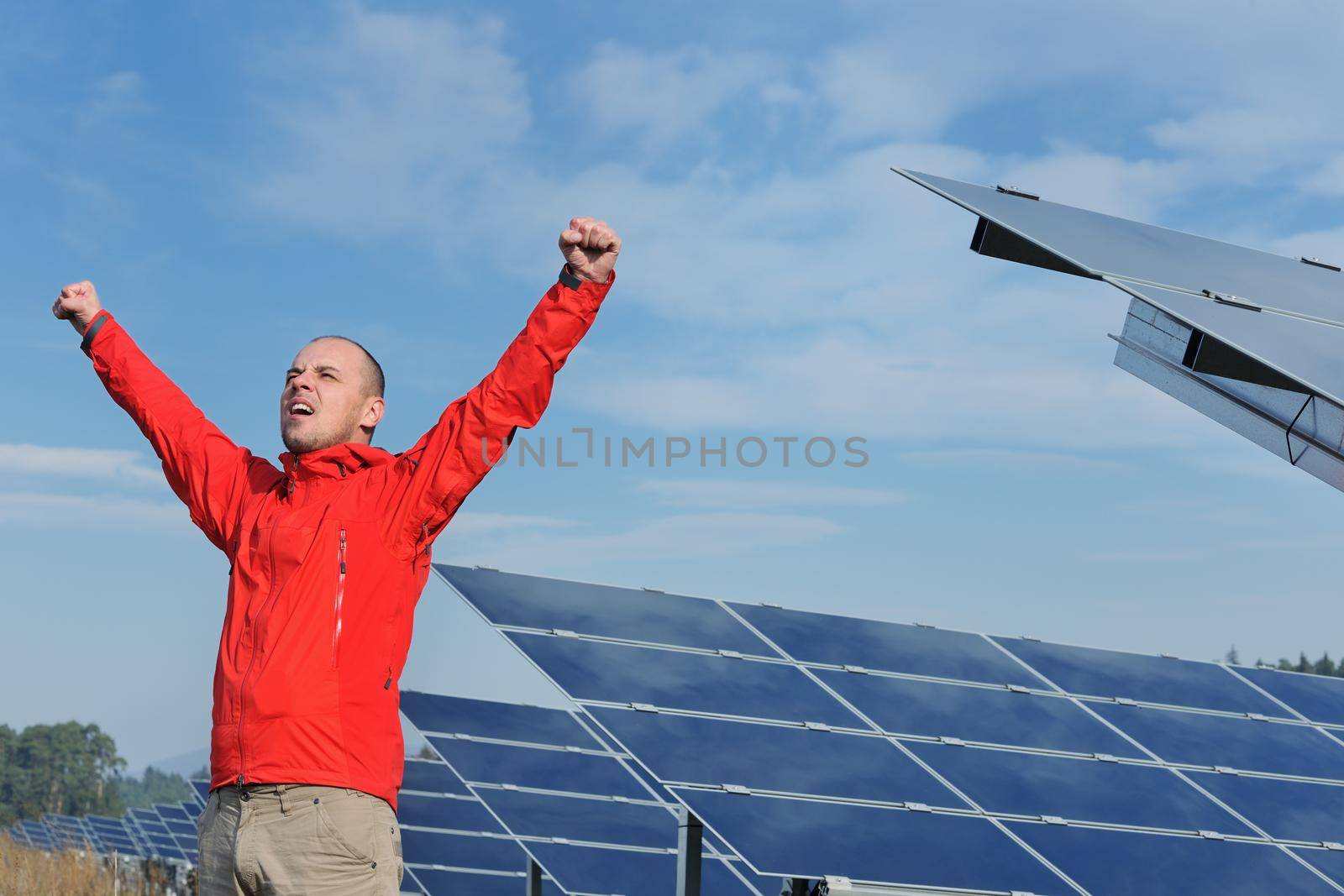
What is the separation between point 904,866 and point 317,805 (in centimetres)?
482

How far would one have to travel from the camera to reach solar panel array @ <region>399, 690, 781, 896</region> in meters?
12.5

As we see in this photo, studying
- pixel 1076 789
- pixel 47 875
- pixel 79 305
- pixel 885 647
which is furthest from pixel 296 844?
pixel 47 875

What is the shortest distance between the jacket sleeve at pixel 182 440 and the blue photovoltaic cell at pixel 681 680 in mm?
4458

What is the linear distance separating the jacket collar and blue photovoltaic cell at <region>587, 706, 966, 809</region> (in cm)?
419

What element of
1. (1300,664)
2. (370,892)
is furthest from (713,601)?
(1300,664)

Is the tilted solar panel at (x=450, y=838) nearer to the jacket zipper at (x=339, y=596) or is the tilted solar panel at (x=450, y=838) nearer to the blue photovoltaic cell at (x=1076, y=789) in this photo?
the blue photovoltaic cell at (x=1076, y=789)

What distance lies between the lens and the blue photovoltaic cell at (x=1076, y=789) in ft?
28.7

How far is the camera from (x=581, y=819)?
13211 mm

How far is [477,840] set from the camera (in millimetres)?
16422

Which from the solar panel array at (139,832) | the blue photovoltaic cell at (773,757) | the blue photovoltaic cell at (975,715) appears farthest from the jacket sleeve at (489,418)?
the solar panel array at (139,832)

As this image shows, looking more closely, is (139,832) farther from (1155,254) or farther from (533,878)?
(1155,254)

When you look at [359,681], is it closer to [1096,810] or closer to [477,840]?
[1096,810]

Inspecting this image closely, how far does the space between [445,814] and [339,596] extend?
13.1m

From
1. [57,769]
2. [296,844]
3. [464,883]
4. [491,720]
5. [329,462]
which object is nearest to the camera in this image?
[296,844]
